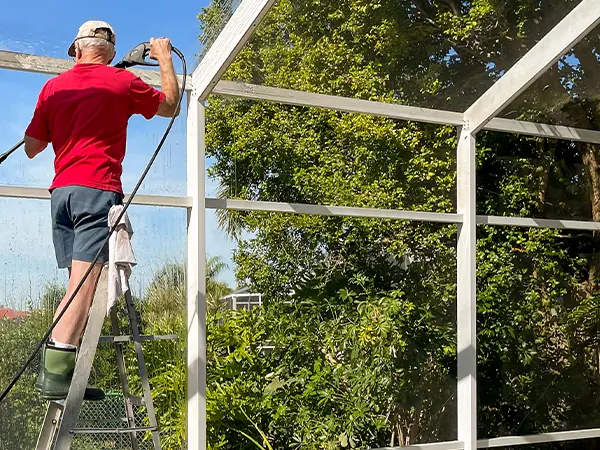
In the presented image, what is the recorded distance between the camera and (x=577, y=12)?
356 centimetres

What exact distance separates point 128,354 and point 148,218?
625 mm

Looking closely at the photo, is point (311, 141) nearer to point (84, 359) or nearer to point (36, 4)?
point (36, 4)

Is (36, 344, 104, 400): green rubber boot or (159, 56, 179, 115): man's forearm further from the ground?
(159, 56, 179, 115): man's forearm

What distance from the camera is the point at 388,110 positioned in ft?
13.8

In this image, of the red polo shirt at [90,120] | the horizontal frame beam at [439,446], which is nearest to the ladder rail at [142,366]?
the red polo shirt at [90,120]

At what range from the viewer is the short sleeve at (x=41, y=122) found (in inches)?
102

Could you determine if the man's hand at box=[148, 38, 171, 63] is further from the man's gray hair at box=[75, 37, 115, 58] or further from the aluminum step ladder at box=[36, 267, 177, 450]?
the aluminum step ladder at box=[36, 267, 177, 450]

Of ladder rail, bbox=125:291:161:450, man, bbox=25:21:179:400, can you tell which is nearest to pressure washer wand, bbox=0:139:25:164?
man, bbox=25:21:179:400

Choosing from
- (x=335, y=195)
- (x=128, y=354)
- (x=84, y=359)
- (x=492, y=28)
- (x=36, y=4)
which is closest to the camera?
(x=84, y=359)

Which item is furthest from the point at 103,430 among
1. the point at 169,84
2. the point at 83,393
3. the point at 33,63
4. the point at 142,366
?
the point at 33,63

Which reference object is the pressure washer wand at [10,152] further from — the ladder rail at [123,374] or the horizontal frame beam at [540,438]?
the horizontal frame beam at [540,438]

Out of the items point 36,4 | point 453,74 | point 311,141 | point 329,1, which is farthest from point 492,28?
point 36,4

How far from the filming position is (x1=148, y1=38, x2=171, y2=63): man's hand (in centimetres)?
266

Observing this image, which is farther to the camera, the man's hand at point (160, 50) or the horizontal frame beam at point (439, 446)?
the horizontal frame beam at point (439, 446)
